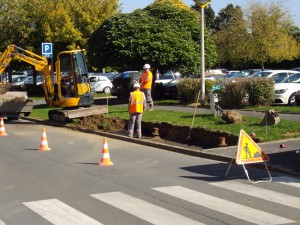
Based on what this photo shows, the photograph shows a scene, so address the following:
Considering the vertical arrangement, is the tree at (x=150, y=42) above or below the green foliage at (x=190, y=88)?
above

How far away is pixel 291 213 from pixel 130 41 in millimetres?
18503

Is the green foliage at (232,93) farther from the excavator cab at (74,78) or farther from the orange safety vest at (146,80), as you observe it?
the excavator cab at (74,78)

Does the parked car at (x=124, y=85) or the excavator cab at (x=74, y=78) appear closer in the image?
the excavator cab at (x=74, y=78)

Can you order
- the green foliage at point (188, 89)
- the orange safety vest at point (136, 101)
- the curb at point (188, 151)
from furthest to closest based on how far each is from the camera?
the green foliage at point (188, 89) → the orange safety vest at point (136, 101) → the curb at point (188, 151)

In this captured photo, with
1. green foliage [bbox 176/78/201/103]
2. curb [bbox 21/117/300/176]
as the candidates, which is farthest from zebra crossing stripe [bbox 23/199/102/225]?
green foliage [bbox 176/78/201/103]

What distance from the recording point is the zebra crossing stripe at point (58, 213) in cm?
706

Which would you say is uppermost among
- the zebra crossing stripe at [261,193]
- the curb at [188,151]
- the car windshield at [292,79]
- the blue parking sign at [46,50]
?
the blue parking sign at [46,50]

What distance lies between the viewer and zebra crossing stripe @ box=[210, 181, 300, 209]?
8.12 m

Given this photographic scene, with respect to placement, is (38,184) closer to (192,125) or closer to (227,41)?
(192,125)

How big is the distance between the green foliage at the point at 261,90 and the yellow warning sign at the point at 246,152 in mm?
10934

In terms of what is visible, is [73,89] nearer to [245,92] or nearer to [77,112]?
[77,112]

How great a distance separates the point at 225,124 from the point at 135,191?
8.02m

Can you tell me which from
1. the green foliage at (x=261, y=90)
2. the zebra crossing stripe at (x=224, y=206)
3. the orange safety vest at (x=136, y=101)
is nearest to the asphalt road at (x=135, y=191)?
the zebra crossing stripe at (x=224, y=206)

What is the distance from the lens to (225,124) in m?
16.5
